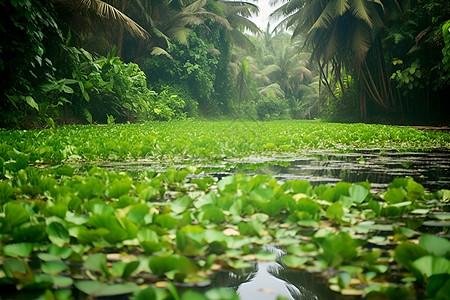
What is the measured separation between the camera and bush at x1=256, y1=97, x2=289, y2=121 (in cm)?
2794

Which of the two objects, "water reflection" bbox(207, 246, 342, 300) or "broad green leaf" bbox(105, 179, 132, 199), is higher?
"broad green leaf" bbox(105, 179, 132, 199)

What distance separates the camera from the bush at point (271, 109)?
27.9 meters

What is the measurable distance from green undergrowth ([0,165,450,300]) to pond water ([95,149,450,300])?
0.04 meters

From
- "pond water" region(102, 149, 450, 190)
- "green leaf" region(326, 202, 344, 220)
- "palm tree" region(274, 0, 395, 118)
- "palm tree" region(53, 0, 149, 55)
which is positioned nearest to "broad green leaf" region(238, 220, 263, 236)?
"green leaf" region(326, 202, 344, 220)

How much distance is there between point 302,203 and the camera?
1.35m

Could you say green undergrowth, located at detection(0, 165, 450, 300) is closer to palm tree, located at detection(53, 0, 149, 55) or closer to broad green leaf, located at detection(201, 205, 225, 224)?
broad green leaf, located at detection(201, 205, 225, 224)

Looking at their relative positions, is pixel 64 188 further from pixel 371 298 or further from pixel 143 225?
pixel 371 298

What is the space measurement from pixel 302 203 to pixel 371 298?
2.08 feet

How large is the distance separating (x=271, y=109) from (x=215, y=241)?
2764cm

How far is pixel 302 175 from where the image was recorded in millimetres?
2496

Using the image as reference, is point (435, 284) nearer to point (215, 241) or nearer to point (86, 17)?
point (215, 241)

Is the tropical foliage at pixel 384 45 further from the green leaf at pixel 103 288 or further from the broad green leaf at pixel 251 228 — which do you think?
the green leaf at pixel 103 288

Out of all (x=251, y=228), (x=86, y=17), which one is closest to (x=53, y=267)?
(x=251, y=228)

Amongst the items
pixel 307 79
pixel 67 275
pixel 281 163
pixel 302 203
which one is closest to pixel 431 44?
pixel 281 163
